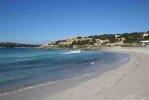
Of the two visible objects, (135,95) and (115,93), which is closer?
(135,95)

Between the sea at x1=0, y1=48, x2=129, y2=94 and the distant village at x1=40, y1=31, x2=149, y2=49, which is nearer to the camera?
the sea at x1=0, y1=48, x2=129, y2=94

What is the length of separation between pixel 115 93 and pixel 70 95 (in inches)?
69.1

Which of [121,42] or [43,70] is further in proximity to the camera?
[121,42]

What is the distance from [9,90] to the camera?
A: 38.4 feet

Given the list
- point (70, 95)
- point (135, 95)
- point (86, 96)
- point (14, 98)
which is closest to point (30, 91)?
point (14, 98)

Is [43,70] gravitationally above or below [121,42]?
above

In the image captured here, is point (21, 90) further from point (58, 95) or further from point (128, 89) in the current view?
point (128, 89)

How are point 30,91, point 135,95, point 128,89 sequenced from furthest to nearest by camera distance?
point 30,91, point 128,89, point 135,95

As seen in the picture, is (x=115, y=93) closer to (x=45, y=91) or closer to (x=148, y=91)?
(x=148, y=91)

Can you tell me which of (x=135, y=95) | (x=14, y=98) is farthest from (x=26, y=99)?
(x=135, y=95)

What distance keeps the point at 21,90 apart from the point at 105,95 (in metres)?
4.07

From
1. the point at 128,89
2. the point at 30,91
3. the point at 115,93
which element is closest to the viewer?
the point at 115,93

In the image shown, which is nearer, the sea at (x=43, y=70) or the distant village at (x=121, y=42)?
the sea at (x=43, y=70)

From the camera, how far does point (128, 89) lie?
10531 millimetres
